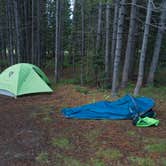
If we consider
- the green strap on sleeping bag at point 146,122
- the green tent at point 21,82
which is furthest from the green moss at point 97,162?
the green tent at point 21,82

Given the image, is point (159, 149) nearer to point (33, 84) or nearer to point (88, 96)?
point (88, 96)

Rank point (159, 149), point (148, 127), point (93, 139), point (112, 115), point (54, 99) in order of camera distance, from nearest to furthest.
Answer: point (159, 149) → point (93, 139) → point (148, 127) → point (112, 115) → point (54, 99)

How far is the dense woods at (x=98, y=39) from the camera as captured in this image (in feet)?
25.7

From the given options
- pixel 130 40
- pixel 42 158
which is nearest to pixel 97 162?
pixel 42 158

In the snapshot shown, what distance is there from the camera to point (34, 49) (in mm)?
13820

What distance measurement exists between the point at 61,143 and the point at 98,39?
7071 millimetres

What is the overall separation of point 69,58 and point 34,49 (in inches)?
139

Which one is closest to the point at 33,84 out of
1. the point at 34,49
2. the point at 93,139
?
the point at 93,139

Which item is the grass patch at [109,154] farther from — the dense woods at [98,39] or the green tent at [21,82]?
the green tent at [21,82]

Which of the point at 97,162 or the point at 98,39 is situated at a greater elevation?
the point at 98,39

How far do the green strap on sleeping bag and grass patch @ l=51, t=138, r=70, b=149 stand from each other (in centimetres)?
157

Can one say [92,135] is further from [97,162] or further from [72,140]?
[97,162]

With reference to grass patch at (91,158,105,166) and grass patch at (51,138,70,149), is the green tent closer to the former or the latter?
grass patch at (51,138,70,149)

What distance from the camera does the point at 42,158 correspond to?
3572mm
